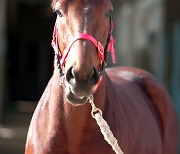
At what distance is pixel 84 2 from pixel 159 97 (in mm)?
1840

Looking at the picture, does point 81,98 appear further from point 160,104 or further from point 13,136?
point 13,136

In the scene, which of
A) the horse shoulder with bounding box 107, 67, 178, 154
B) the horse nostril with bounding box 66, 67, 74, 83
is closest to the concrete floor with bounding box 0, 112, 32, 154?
the horse shoulder with bounding box 107, 67, 178, 154

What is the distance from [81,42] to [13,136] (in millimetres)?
8543

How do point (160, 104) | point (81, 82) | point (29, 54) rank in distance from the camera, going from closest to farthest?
point (81, 82), point (160, 104), point (29, 54)

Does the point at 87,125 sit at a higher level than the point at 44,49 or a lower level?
higher

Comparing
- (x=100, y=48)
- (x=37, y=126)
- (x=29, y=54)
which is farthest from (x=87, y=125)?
(x=29, y=54)

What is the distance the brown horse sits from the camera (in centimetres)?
234

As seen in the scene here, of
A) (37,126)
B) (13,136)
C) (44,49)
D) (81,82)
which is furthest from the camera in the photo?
(44,49)

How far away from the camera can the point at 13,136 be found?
10719 mm

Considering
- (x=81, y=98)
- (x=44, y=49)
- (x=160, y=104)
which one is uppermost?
(x=81, y=98)

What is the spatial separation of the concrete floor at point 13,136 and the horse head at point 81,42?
5.78 metres

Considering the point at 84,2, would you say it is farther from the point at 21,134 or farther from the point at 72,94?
the point at 21,134

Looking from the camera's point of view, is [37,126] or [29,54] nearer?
[37,126]

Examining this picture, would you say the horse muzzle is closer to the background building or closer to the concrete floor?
the background building
